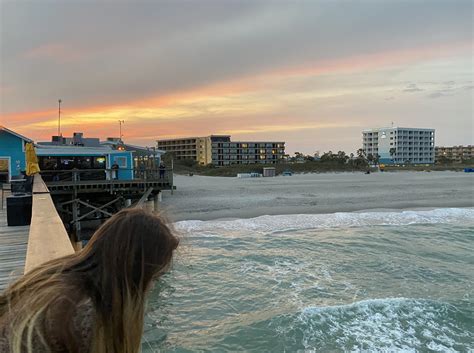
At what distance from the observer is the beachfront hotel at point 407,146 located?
183625mm

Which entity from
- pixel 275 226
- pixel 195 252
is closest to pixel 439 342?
pixel 195 252

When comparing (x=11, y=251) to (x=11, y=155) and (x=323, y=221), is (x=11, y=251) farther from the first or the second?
(x=11, y=155)

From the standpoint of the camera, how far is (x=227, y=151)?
152 metres

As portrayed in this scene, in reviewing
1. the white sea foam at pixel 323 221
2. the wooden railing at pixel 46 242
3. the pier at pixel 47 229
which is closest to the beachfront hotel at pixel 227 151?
the white sea foam at pixel 323 221

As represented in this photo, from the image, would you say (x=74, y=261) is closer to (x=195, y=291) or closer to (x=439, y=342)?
(x=439, y=342)

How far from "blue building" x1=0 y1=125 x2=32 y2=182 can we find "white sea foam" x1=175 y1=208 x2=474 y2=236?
13.7m

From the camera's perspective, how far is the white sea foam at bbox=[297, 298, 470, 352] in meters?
7.10

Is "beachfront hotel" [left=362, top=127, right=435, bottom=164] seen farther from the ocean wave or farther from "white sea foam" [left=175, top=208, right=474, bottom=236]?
the ocean wave

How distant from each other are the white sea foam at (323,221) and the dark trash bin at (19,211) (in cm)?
979

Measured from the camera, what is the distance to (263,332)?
7.62 meters

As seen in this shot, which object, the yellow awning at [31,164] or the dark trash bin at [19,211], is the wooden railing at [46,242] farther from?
the yellow awning at [31,164]

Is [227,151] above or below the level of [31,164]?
above

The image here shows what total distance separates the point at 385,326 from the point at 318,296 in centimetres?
198

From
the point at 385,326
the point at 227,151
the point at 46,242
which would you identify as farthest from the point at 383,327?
the point at 227,151
